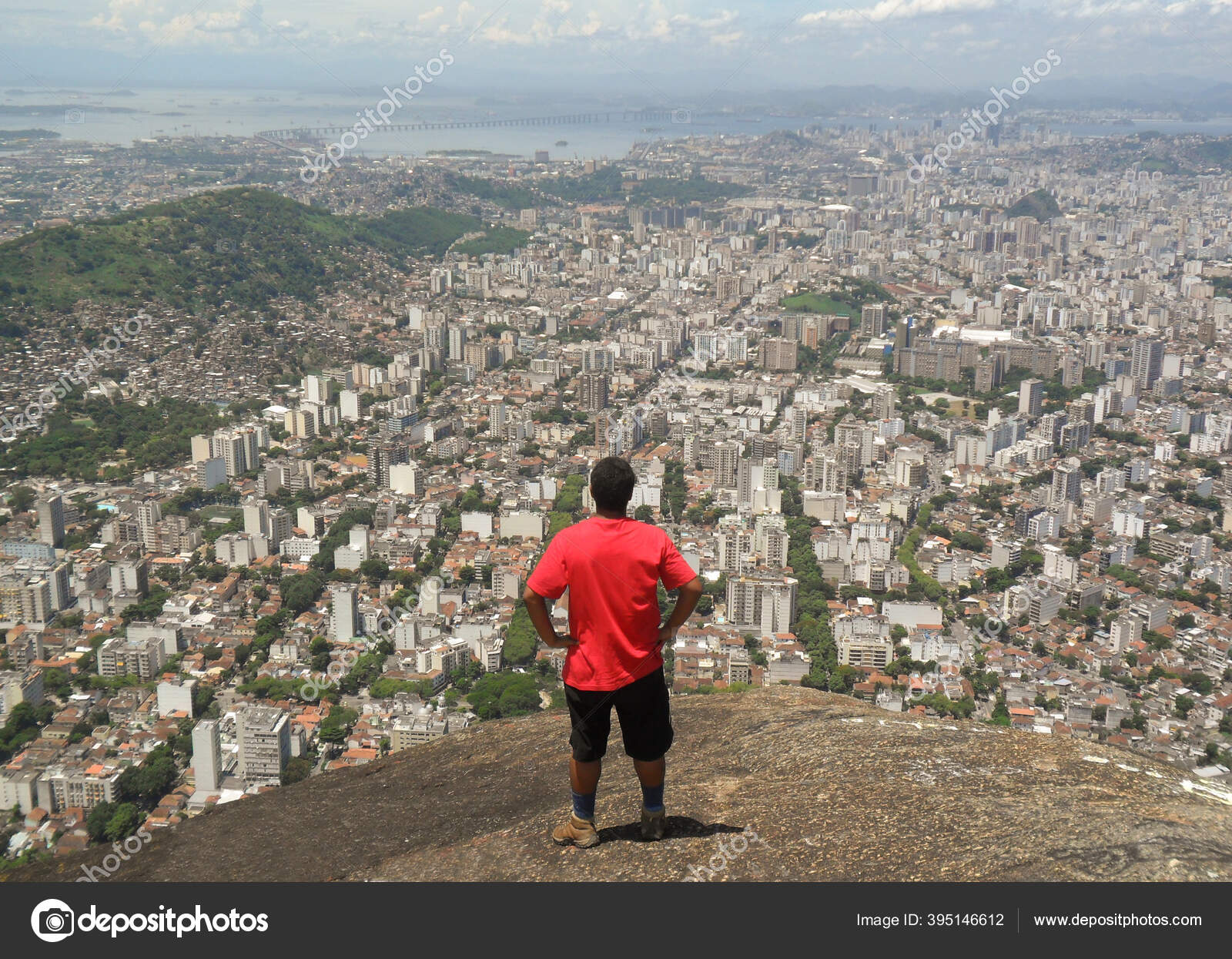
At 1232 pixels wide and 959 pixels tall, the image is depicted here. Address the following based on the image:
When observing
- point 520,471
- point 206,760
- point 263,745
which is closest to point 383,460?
point 520,471

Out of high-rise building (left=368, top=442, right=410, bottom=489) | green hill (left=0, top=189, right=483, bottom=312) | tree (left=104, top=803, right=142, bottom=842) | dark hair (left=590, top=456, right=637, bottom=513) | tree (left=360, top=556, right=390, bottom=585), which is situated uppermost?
dark hair (left=590, top=456, right=637, bottom=513)

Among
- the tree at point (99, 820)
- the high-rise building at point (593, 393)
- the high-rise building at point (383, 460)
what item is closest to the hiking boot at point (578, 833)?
the tree at point (99, 820)

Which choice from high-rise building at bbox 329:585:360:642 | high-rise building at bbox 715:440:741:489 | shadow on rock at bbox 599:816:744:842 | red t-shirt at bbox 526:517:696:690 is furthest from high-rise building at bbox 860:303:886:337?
red t-shirt at bbox 526:517:696:690

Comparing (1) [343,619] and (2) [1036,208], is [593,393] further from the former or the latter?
(2) [1036,208]

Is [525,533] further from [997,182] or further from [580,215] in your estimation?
[997,182]

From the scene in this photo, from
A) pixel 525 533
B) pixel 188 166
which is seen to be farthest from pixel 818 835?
pixel 188 166

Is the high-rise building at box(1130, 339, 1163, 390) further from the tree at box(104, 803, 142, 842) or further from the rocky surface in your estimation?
the rocky surface

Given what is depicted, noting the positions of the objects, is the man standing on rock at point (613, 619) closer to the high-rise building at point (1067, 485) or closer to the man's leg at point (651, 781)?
the man's leg at point (651, 781)
